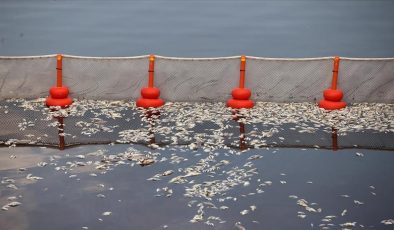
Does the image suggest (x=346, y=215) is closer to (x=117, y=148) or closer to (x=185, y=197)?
(x=185, y=197)

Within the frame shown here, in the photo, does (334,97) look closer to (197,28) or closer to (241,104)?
(241,104)

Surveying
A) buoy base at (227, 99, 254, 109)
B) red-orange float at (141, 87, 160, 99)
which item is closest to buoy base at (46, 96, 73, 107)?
red-orange float at (141, 87, 160, 99)

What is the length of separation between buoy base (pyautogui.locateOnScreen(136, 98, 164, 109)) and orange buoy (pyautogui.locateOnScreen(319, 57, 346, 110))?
4816mm

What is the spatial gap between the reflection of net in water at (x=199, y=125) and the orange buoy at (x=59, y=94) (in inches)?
10.6

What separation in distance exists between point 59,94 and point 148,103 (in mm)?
2665

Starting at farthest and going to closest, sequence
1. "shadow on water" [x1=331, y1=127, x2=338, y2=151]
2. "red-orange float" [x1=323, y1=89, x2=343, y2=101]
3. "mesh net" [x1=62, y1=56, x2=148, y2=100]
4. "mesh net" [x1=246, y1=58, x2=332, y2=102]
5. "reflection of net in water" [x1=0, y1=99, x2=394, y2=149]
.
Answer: "mesh net" [x1=62, y1=56, x2=148, y2=100] → "mesh net" [x1=246, y1=58, x2=332, y2=102] → "red-orange float" [x1=323, y1=89, x2=343, y2=101] → "reflection of net in water" [x1=0, y1=99, x2=394, y2=149] → "shadow on water" [x1=331, y1=127, x2=338, y2=151]

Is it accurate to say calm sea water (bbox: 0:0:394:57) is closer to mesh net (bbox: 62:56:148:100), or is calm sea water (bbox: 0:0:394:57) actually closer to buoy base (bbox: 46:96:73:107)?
mesh net (bbox: 62:56:148:100)

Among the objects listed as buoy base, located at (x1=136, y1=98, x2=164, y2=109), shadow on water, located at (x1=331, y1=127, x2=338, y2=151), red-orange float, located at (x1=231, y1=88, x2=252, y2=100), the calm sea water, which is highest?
the calm sea water

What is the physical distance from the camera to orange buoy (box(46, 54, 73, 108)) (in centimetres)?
1617

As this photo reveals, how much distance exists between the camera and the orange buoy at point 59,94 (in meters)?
16.2

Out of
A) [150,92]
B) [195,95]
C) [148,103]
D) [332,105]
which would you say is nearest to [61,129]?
[148,103]

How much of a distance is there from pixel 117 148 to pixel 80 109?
11.6 feet

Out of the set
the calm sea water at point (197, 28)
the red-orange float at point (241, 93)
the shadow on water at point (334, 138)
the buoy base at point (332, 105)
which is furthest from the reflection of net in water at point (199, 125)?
the calm sea water at point (197, 28)

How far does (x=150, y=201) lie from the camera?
1019cm
